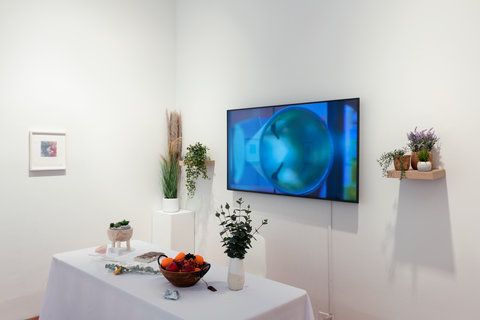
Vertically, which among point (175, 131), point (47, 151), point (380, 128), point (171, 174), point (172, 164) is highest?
point (175, 131)

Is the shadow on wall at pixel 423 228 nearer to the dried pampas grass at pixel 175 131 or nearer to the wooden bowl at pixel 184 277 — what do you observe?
the wooden bowl at pixel 184 277

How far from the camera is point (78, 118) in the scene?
3512 mm

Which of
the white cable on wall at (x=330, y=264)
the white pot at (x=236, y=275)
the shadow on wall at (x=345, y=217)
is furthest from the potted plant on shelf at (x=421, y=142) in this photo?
the white pot at (x=236, y=275)

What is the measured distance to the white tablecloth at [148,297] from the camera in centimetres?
172

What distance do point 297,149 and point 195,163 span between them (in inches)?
47.5

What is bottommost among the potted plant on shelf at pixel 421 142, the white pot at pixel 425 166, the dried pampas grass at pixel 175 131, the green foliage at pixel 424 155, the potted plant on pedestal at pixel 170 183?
the potted plant on pedestal at pixel 170 183

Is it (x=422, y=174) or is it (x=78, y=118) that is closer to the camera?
(x=422, y=174)

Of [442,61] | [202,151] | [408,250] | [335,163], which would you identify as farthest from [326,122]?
[202,151]

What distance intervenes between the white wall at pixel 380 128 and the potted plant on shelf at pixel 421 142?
0.28ft

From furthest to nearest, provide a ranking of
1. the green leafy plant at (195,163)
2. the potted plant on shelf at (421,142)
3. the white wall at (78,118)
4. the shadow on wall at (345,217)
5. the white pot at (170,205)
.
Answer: the white pot at (170,205), the green leafy plant at (195,163), the white wall at (78,118), the shadow on wall at (345,217), the potted plant on shelf at (421,142)

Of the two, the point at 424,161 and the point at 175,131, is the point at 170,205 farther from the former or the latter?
the point at 424,161

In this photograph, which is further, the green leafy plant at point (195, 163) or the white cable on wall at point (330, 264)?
the green leafy plant at point (195, 163)

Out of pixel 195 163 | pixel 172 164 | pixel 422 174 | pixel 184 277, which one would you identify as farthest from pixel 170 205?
pixel 422 174

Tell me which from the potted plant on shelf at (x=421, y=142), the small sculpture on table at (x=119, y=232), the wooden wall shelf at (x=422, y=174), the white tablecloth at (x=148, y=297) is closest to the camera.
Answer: the white tablecloth at (x=148, y=297)
